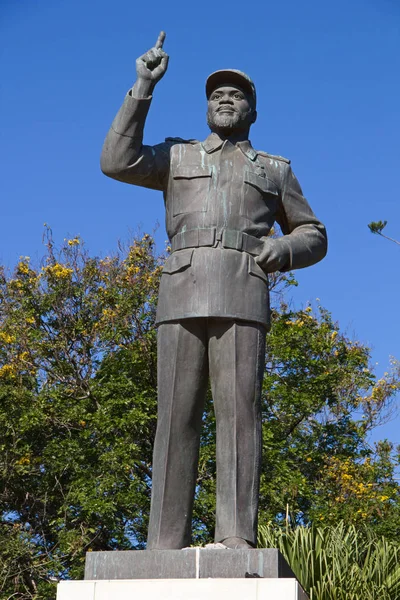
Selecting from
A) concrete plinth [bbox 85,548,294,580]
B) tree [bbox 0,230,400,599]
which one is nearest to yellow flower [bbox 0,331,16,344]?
tree [bbox 0,230,400,599]

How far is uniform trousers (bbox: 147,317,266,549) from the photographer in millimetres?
5961

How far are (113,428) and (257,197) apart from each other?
12.1m

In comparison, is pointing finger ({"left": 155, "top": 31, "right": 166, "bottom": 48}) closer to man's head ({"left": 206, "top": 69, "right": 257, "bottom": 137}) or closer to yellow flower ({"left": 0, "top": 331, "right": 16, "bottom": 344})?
man's head ({"left": 206, "top": 69, "right": 257, "bottom": 137})

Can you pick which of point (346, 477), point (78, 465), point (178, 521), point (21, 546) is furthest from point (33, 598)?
point (178, 521)

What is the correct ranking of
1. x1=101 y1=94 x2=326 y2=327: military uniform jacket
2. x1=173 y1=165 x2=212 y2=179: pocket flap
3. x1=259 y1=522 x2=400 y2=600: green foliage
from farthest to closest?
x1=259 y1=522 x2=400 y2=600: green foliage
x1=173 y1=165 x2=212 y2=179: pocket flap
x1=101 y1=94 x2=326 y2=327: military uniform jacket

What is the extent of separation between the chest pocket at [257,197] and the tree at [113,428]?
11202 millimetres

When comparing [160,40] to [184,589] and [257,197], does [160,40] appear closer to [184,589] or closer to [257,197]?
[257,197]

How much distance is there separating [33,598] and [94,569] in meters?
11.6

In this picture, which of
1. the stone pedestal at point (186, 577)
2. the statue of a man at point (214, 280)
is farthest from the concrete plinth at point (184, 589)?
the statue of a man at point (214, 280)

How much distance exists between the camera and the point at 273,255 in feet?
20.9

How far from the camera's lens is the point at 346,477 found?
18.5m

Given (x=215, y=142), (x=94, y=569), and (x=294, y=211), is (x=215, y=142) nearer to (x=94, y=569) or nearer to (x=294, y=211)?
(x=294, y=211)

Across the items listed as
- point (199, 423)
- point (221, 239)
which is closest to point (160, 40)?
point (221, 239)

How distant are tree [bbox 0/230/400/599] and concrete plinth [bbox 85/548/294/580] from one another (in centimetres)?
1132
